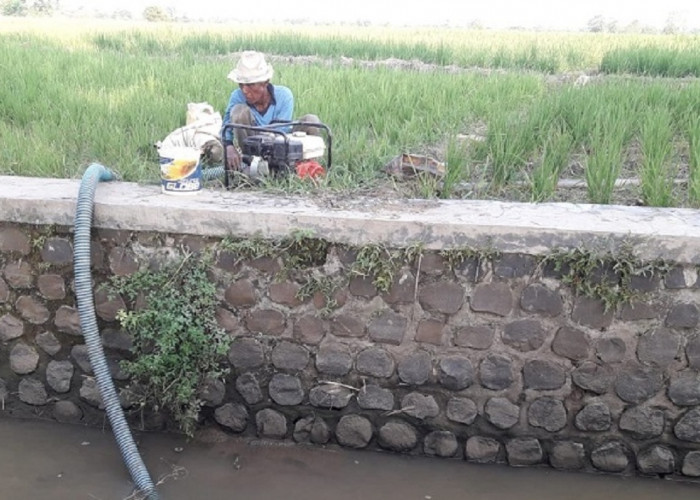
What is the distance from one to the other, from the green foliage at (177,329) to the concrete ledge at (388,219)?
20cm

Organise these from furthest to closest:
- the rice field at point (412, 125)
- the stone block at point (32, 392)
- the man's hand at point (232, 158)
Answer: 1. the man's hand at point (232, 158)
2. the rice field at point (412, 125)
3. the stone block at point (32, 392)

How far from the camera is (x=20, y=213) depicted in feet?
9.27

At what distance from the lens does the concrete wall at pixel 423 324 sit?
261 centimetres

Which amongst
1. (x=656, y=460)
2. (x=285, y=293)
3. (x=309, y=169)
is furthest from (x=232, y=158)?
(x=656, y=460)

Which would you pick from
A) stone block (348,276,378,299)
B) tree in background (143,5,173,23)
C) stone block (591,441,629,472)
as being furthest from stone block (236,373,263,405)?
tree in background (143,5,173,23)

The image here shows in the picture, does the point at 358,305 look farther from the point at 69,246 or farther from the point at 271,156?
the point at 69,246

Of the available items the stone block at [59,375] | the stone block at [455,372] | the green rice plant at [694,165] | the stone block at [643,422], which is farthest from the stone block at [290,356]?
the green rice plant at [694,165]

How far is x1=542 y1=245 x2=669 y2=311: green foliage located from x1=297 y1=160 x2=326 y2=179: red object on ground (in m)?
1.20

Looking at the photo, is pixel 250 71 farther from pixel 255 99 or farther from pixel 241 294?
pixel 241 294

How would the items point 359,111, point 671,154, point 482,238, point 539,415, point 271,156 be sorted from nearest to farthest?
point 482,238, point 539,415, point 271,156, point 671,154, point 359,111

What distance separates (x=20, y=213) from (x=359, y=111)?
2347 mm

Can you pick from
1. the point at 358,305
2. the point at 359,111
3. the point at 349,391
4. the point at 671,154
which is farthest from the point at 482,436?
the point at 359,111

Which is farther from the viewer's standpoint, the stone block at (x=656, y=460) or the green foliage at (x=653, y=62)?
the green foliage at (x=653, y=62)

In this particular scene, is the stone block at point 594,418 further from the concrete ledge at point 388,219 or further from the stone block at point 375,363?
the stone block at point 375,363
